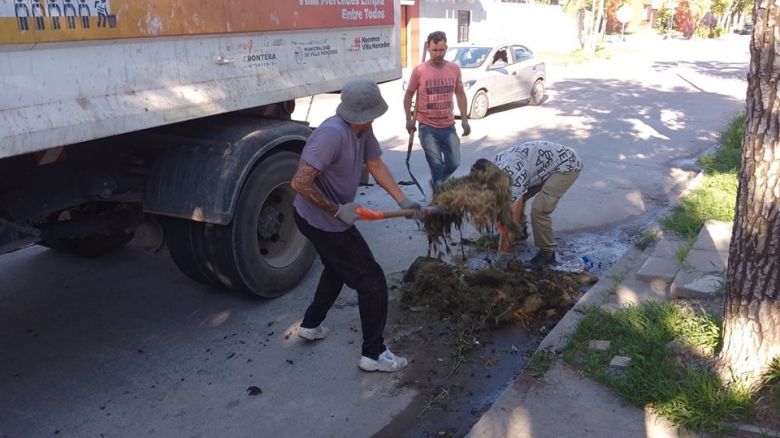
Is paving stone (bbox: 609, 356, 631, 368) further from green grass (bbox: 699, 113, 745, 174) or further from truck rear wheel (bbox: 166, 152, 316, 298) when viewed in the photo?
green grass (bbox: 699, 113, 745, 174)

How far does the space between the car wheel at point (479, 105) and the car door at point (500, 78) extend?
245 mm

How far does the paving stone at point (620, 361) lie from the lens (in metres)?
3.57

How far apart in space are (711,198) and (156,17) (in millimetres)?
5329

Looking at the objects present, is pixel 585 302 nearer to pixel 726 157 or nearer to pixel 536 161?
pixel 536 161

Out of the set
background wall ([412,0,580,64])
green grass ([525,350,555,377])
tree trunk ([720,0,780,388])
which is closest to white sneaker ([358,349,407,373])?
green grass ([525,350,555,377])

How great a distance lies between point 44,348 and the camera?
4383 millimetres

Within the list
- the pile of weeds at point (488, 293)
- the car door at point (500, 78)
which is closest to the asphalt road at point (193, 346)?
the pile of weeds at point (488, 293)

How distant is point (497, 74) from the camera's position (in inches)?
555

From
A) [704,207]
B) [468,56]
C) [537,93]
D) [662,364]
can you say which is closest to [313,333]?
[662,364]

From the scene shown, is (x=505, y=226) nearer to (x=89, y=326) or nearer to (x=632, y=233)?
(x=632, y=233)

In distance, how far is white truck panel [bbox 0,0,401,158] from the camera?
10.1 ft

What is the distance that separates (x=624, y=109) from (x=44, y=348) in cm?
1287

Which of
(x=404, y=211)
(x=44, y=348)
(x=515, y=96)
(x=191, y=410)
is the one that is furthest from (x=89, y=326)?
(x=515, y=96)

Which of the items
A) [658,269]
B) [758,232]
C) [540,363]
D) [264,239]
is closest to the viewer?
[758,232]
